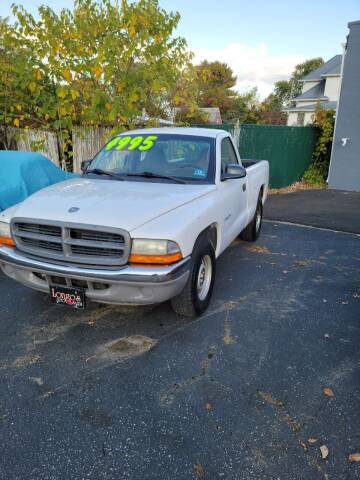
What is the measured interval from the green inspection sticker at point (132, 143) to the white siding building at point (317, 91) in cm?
3045

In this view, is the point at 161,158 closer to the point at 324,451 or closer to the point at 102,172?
the point at 102,172

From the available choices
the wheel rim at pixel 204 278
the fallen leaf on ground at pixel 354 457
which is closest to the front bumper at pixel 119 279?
the wheel rim at pixel 204 278

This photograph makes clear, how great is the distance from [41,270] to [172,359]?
4.36ft

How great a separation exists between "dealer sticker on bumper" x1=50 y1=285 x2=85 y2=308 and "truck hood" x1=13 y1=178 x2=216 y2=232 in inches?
22.7

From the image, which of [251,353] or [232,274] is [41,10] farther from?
[251,353]

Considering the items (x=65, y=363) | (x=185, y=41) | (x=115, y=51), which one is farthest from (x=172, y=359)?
(x=185, y=41)

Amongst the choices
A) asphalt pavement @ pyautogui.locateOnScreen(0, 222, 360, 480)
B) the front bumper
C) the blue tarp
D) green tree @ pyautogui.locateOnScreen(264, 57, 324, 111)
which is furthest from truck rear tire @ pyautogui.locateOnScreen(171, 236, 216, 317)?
green tree @ pyautogui.locateOnScreen(264, 57, 324, 111)

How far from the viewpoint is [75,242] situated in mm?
3191

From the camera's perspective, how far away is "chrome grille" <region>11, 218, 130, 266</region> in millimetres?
3105

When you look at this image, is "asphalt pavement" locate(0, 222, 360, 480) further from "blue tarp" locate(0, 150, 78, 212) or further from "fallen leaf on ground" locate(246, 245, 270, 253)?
"fallen leaf on ground" locate(246, 245, 270, 253)

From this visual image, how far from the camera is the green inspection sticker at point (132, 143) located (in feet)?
15.2

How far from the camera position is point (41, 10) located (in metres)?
7.02

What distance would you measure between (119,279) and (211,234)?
4.21 feet

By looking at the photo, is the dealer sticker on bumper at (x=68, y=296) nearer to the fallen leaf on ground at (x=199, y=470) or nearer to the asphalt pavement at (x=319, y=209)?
the fallen leaf on ground at (x=199, y=470)
